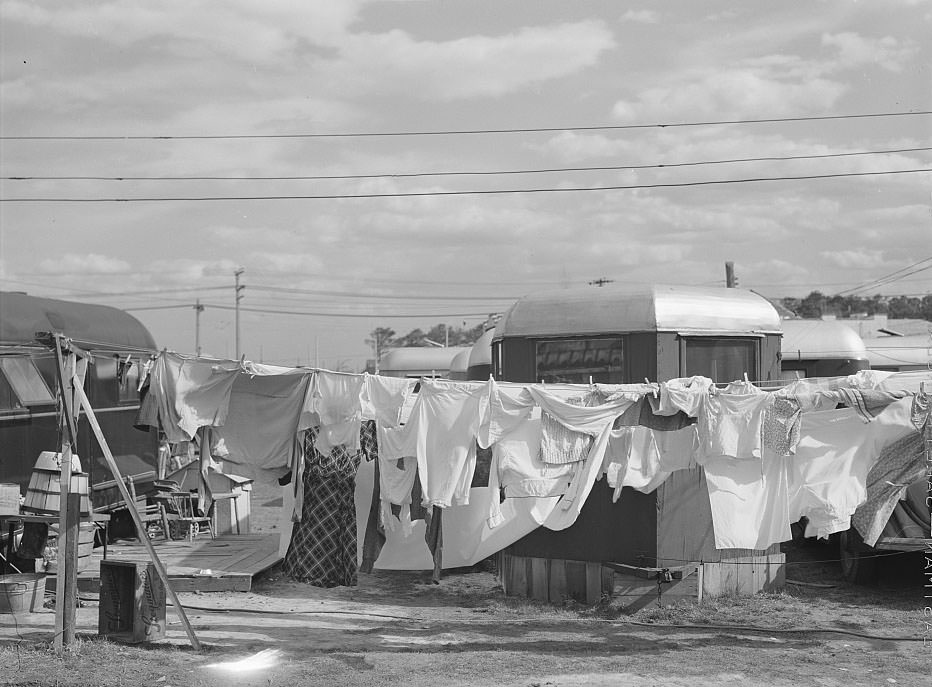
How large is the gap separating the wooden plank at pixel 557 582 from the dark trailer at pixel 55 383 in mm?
5108

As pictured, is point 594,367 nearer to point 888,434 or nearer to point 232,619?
point 888,434

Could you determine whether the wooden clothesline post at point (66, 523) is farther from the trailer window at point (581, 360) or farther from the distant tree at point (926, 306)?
the distant tree at point (926, 306)

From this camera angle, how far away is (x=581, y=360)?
1145 cm

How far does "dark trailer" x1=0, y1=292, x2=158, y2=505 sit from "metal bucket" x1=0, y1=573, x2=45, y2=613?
166 centimetres

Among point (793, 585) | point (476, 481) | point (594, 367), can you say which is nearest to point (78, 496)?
point (476, 481)

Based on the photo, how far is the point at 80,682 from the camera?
7582 mm

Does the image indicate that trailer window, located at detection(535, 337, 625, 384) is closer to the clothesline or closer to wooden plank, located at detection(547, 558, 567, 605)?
the clothesline

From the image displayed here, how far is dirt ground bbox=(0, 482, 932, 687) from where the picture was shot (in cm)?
797

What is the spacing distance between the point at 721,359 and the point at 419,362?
22567 mm

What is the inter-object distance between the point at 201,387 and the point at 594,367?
4.53m

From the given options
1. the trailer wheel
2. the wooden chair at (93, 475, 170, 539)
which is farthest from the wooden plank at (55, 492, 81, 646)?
the trailer wheel

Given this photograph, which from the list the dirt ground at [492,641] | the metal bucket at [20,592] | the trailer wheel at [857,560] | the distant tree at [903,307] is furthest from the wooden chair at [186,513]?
the distant tree at [903,307]

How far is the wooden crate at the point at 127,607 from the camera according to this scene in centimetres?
870

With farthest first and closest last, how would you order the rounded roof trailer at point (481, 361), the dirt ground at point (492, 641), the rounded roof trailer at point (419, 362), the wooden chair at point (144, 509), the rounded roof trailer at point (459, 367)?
1. the rounded roof trailer at point (419, 362)
2. the rounded roof trailer at point (459, 367)
3. the rounded roof trailer at point (481, 361)
4. the wooden chair at point (144, 509)
5. the dirt ground at point (492, 641)
